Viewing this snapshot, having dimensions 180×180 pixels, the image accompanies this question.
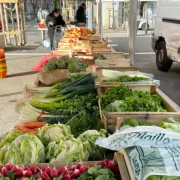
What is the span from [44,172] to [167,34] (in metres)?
6.70

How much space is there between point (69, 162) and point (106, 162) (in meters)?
0.29

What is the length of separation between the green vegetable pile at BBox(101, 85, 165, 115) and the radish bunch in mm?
876

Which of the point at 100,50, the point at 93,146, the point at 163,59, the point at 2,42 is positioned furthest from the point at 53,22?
the point at 93,146

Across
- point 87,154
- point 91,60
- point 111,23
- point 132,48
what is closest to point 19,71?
point 91,60

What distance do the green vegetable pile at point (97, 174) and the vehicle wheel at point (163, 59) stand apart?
6747 millimetres

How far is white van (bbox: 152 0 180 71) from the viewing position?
6883 mm

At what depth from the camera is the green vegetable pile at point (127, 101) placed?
8.63ft

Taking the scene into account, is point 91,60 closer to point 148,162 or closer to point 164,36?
point 164,36

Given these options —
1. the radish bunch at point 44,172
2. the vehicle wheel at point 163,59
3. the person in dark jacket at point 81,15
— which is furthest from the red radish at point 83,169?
the person in dark jacket at point 81,15

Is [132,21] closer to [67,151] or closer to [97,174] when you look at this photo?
[67,151]

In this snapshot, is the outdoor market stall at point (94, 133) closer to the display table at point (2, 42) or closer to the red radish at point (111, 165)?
the red radish at point (111, 165)

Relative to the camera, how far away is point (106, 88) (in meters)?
3.33

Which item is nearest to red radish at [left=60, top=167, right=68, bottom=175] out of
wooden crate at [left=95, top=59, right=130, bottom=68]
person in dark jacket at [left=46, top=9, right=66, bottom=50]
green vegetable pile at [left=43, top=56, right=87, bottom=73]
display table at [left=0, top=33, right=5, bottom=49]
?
green vegetable pile at [left=43, top=56, right=87, bottom=73]

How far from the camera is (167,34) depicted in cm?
749
